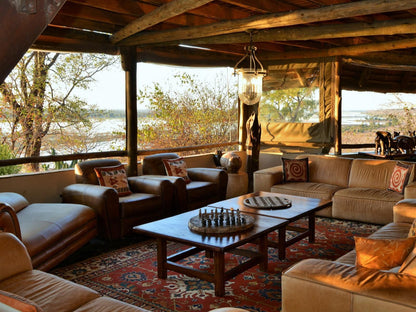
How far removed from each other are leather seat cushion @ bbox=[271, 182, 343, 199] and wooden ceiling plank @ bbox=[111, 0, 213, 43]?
272cm

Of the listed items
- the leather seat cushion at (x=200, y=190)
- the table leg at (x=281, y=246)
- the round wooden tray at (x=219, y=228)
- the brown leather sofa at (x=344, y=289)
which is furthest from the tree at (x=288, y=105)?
the brown leather sofa at (x=344, y=289)

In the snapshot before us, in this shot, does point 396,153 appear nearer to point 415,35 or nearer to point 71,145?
point 415,35

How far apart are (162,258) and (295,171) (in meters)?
2.99

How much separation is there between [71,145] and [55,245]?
3.06m

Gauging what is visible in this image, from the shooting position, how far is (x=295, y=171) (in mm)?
6012

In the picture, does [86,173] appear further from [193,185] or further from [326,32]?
[326,32]

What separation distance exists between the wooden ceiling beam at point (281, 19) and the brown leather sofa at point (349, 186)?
2149 millimetres

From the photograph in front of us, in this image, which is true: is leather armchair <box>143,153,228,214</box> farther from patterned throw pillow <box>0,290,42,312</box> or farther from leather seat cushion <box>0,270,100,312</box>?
patterned throw pillow <box>0,290,42,312</box>

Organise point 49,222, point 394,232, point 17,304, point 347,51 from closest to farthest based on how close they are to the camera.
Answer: point 17,304
point 394,232
point 49,222
point 347,51

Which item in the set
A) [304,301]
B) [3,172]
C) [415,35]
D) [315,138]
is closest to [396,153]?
[315,138]

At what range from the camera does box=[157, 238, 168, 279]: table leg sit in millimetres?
3559

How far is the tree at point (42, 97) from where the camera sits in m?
5.81

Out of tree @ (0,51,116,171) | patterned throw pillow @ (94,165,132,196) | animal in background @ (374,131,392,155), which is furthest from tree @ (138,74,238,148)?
animal in background @ (374,131,392,155)

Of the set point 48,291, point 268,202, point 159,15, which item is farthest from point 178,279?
point 159,15
